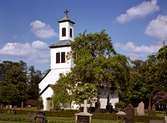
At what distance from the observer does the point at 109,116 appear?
49.9 metres

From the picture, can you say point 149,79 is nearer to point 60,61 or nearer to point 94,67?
point 60,61

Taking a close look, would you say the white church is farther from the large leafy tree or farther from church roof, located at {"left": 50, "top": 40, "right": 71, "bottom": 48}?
the large leafy tree

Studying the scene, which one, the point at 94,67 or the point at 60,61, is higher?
the point at 60,61

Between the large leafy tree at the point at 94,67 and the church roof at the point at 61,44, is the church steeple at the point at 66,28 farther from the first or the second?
the large leafy tree at the point at 94,67

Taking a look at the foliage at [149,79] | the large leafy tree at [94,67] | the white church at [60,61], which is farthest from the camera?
the white church at [60,61]

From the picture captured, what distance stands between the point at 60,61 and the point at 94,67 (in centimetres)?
2035

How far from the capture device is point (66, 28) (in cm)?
7944

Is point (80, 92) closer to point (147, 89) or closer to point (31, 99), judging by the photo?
point (147, 89)

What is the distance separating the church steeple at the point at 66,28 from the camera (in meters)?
79.3

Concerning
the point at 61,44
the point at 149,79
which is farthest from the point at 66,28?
the point at 149,79

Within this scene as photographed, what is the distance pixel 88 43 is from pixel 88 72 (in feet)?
14.8

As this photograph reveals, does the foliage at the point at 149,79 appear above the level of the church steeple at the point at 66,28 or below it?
below

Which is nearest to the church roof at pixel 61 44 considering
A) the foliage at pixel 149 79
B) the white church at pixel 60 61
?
the white church at pixel 60 61

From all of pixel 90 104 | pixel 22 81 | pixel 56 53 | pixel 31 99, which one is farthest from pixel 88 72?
pixel 31 99
